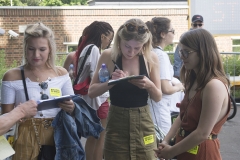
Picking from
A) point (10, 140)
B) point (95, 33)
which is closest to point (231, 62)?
point (95, 33)

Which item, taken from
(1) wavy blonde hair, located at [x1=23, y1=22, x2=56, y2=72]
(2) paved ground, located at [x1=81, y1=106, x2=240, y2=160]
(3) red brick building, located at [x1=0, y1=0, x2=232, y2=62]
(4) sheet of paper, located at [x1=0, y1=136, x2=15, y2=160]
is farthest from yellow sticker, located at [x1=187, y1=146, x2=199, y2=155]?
(3) red brick building, located at [x1=0, y1=0, x2=232, y2=62]

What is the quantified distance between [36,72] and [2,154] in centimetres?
75

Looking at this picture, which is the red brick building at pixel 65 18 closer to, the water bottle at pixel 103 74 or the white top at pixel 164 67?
the white top at pixel 164 67

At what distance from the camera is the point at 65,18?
1789 cm

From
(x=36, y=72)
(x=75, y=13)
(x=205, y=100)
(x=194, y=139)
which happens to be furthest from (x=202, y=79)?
(x=75, y=13)

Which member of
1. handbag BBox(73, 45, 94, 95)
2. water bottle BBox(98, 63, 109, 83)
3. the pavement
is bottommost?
the pavement

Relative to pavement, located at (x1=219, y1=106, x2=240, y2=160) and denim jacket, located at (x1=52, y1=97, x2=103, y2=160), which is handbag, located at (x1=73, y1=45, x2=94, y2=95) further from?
pavement, located at (x1=219, y1=106, x2=240, y2=160)

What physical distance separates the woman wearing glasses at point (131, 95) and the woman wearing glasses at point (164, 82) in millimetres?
467

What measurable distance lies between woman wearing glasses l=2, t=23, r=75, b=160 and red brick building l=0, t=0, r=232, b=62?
14500mm

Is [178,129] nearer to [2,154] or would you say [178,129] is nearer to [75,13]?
[2,154]

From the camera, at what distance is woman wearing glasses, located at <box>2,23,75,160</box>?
306 centimetres

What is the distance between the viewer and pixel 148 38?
144 inches

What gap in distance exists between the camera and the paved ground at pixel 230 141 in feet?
21.5

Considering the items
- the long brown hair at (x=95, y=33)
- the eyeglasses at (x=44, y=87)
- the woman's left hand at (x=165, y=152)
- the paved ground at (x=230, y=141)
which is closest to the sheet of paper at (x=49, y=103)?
the eyeglasses at (x=44, y=87)
